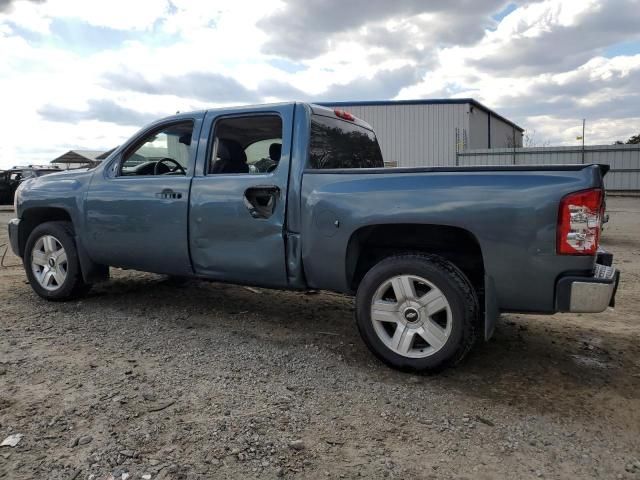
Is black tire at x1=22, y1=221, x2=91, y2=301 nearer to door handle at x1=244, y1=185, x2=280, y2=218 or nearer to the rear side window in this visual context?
door handle at x1=244, y1=185, x2=280, y2=218

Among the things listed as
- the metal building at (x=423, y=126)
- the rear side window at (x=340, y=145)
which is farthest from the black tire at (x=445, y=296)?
the metal building at (x=423, y=126)

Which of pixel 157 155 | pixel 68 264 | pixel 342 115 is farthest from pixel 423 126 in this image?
pixel 68 264

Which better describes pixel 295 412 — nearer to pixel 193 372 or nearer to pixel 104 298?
pixel 193 372

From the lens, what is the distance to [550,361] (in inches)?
155

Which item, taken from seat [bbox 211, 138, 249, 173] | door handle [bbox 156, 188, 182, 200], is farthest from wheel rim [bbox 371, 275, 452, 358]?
door handle [bbox 156, 188, 182, 200]

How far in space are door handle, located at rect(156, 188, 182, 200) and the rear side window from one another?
1.23 m

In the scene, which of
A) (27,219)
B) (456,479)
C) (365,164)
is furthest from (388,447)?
(27,219)

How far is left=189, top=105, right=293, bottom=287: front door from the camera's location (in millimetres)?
4109

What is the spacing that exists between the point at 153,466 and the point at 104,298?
136 inches

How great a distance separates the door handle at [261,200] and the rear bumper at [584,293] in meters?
2.05

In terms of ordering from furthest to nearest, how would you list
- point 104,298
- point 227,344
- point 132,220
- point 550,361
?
Result: 1. point 104,298
2. point 132,220
3. point 227,344
4. point 550,361

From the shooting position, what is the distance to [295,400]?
3.25m

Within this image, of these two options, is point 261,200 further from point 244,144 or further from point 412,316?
point 412,316

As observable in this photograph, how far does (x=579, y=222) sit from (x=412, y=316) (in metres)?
1.16
